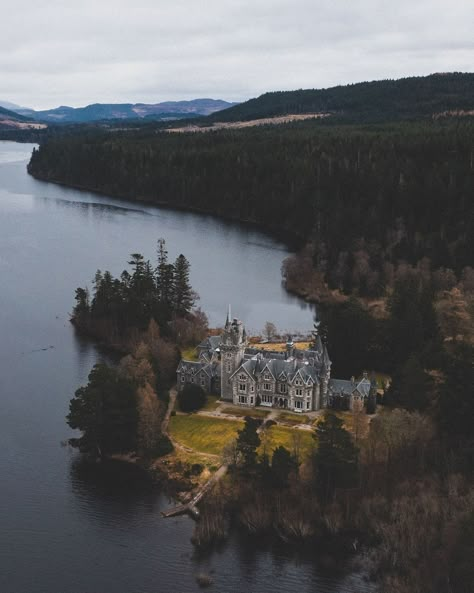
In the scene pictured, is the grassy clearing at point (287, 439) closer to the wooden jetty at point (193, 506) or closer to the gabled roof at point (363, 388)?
the wooden jetty at point (193, 506)

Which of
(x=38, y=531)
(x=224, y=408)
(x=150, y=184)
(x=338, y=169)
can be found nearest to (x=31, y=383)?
(x=224, y=408)

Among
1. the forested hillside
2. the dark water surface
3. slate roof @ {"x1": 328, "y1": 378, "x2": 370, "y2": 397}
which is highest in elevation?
the forested hillside

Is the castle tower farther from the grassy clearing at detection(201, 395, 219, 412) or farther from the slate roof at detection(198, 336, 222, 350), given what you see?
the slate roof at detection(198, 336, 222, 350)

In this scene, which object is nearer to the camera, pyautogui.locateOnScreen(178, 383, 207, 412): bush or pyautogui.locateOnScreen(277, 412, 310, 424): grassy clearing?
pyautogui.locateOnScreen(277, 412, 310, 424): grassy clearing

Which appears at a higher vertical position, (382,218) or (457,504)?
(382,218)

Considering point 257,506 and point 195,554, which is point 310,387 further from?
point 195,554

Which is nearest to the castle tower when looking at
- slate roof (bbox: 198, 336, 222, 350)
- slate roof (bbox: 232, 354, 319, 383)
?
slate roof (bbox: 232, 354, 319, 383)
